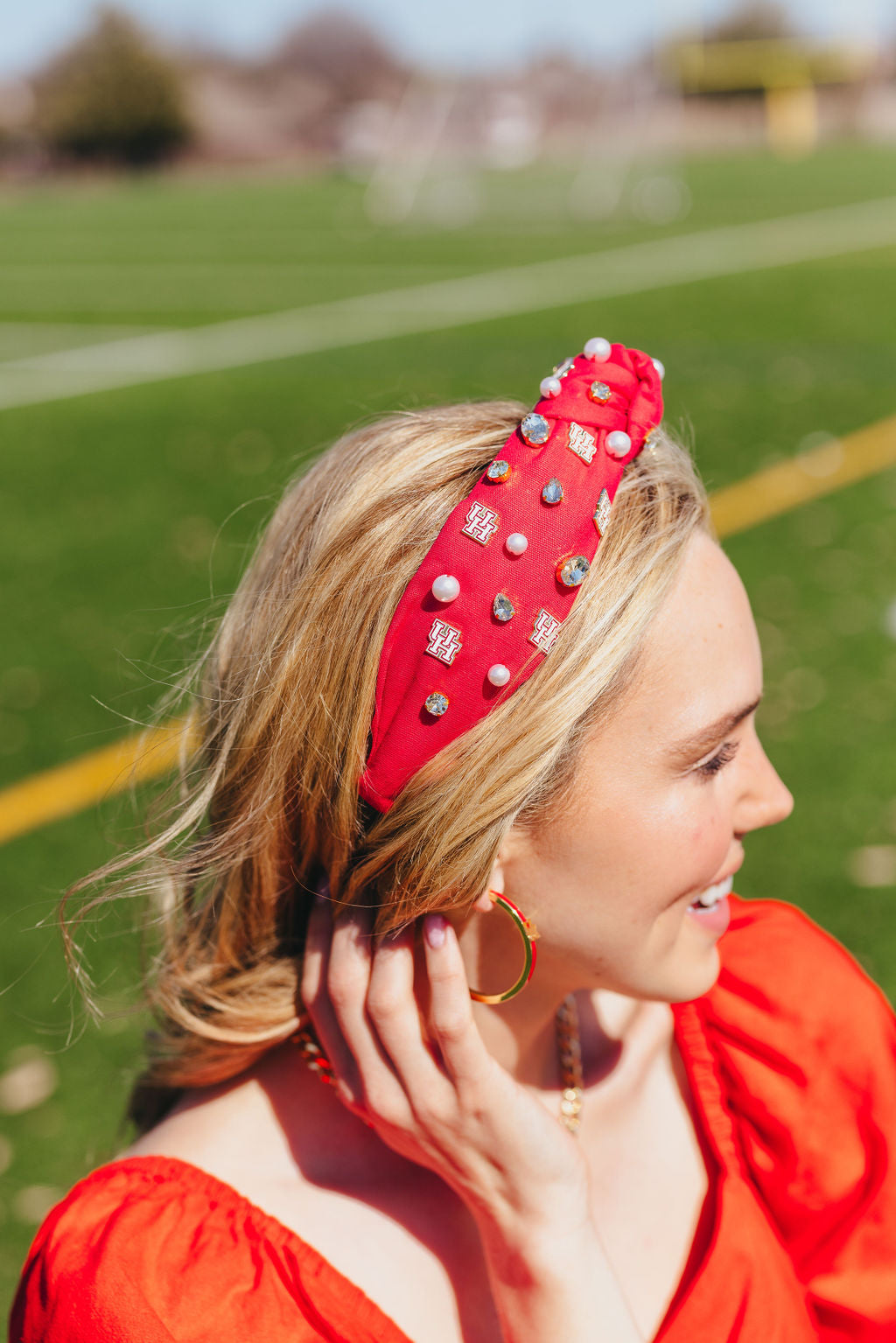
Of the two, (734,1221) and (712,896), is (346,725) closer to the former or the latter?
(712,896)

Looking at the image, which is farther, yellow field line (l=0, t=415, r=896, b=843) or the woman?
yellow field line (l=0, t=415, r=896, b=843)

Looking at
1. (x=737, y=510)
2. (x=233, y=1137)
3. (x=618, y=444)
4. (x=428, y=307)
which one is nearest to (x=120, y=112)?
(x=428, y=307)

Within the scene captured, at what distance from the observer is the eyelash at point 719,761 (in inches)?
71.1

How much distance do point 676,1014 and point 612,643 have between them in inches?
33.4

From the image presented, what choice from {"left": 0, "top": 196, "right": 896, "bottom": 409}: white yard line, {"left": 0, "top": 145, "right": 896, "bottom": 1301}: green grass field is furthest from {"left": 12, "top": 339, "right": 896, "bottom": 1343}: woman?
{"left": 0, "top": 196, "right": 896, "bottom": 409}: white yard line

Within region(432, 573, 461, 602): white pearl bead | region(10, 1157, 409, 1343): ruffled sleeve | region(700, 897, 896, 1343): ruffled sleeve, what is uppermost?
region(432, 573, 461, 602): white pearl bead

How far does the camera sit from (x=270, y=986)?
1.96 meters

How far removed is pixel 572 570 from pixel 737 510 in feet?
23.6

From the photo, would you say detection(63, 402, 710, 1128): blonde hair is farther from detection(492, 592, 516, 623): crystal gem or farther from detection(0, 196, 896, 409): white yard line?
detection(0, 196, 896, 409): white yard line

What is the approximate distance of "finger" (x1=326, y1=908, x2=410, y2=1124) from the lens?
1.77m

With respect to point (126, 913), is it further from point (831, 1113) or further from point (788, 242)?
point (788, 242)

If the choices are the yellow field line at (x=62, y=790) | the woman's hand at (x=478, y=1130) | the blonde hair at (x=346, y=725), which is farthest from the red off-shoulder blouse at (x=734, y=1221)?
the yellow field line at (x=62, y=790)

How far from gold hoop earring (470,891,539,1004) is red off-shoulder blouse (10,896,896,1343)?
1.33 feet

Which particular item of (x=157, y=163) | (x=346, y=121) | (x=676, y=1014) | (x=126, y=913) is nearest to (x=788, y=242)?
(x=126, y=913)
